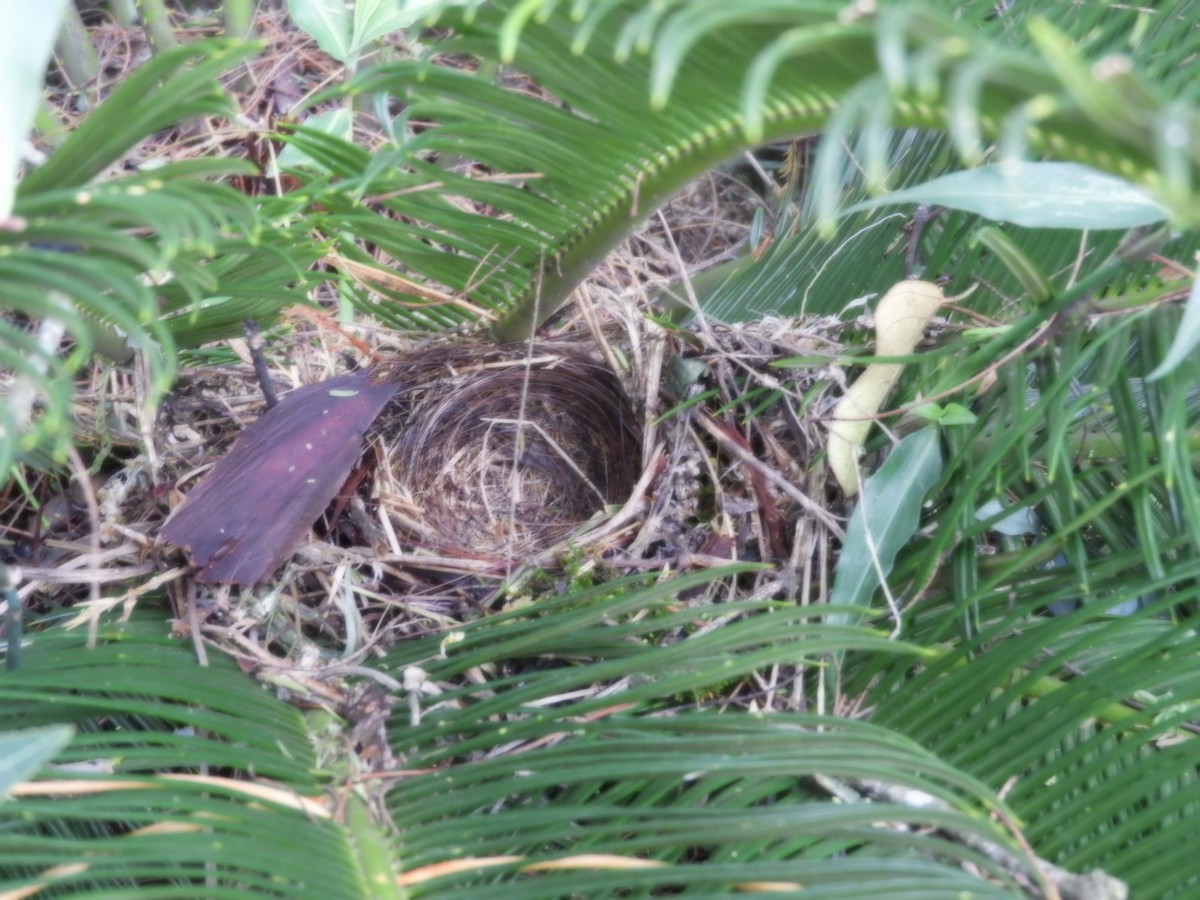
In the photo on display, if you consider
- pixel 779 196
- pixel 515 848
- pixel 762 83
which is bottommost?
pixel 515 848

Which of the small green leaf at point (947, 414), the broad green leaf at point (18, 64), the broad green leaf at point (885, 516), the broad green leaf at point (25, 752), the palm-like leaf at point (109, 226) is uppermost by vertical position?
the broad green leaf at point (18, 64)

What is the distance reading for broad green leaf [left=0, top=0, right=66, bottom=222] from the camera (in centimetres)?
32

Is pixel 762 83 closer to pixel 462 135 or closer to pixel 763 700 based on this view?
pixel 462 135

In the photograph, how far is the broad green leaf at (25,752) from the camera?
1.25ft

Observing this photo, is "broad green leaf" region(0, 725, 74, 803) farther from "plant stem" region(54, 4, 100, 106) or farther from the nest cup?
"plant stem" region(54, 4, 100, 106)

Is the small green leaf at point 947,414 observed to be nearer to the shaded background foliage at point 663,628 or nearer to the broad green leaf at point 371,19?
the shaded background foliage at point 663,628

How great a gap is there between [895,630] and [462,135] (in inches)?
17.9

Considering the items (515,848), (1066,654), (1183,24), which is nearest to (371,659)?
(515,848)

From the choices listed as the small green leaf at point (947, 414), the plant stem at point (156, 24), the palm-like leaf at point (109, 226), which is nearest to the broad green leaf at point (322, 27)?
the plant stem at point (156, 24)

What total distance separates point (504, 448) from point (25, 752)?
77 centimetres

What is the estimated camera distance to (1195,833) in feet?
1.69

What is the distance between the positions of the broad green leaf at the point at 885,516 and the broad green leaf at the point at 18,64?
1.80 feet

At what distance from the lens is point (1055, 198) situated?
0.52 meters

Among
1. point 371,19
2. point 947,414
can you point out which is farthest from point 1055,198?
point 371,19
